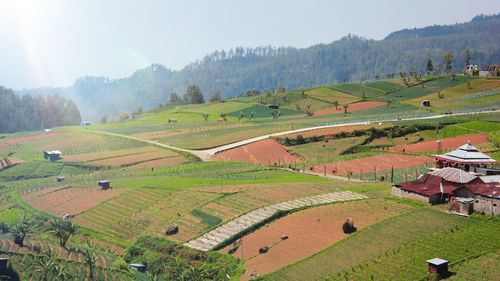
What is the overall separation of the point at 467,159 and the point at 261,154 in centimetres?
2612

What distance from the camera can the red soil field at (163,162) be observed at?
64.6 m

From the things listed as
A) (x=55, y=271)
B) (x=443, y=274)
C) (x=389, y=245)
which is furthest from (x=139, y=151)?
(x=443, y=274)

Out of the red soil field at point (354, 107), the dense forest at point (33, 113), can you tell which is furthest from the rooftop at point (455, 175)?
the dense forest at point (33, 113)

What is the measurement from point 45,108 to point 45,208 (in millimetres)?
107768

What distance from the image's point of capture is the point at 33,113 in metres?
151

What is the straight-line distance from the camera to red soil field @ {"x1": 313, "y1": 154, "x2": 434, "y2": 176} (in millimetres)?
54219

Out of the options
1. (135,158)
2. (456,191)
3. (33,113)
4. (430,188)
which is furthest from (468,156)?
(33,113)

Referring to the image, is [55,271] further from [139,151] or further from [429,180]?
[139,151]

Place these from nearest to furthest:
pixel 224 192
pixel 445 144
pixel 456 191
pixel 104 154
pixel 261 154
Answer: pixel 456 191, pixel 224 192, pixel 445 144, pixel 261 154, pixel 104 154

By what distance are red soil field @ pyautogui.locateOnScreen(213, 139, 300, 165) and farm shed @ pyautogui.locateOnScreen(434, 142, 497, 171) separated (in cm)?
2012

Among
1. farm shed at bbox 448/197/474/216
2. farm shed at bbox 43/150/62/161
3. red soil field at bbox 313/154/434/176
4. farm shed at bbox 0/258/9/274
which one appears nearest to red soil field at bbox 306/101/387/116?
red soil field at bbox 313/154/434/176

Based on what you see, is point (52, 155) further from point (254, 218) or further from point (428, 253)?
point (428, 253)

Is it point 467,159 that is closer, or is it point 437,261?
point 437,261

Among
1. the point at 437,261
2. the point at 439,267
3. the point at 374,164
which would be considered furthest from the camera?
the point at 374,164
